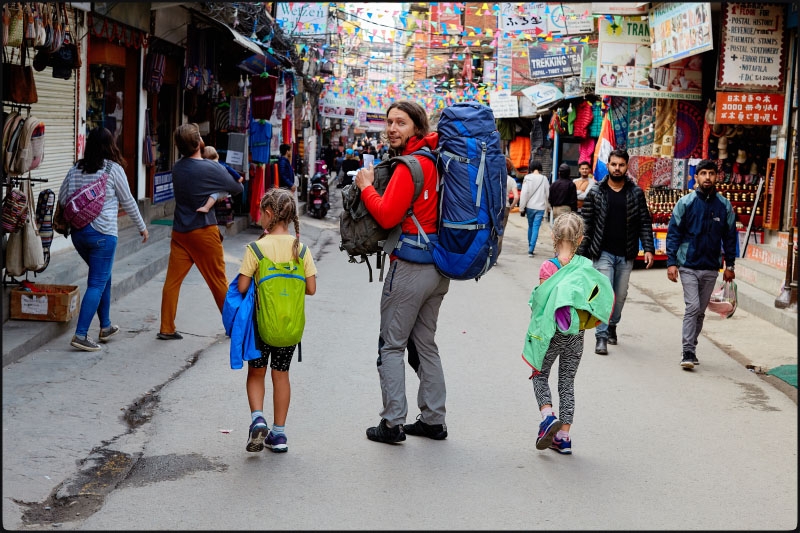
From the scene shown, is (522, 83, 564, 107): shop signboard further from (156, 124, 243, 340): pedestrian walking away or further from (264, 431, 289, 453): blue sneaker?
(264, 431, 289, 453): blue sneaker

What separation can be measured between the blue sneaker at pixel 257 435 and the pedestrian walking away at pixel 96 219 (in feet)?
10.2

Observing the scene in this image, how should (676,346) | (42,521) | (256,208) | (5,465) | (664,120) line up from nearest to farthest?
1. (42,521)
2. (5,465)
3. (676,346)
4. (664,120)
5. (256,208)

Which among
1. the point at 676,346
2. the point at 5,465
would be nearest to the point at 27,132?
the point at 5,465

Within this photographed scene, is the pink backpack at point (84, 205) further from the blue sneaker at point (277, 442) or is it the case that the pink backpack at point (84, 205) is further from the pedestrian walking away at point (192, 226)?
the blue sneaker at point (277, 442)

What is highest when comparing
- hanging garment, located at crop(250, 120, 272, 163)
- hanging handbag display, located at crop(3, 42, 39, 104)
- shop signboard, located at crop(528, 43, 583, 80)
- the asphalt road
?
shop signboard, located at crop(528, 43, 583, 80)

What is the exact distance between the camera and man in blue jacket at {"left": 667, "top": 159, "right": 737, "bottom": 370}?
898cm

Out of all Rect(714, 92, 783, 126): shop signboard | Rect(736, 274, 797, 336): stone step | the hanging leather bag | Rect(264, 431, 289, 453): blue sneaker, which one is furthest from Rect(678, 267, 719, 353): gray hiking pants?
Rect(714, 92, 783, 126): shop signboard

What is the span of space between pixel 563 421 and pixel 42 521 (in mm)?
3076


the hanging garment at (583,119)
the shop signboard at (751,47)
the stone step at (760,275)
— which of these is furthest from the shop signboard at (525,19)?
the stone step at (760,275)

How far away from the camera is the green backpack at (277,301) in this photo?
5.70 meters

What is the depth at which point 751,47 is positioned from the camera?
1483 centimetres

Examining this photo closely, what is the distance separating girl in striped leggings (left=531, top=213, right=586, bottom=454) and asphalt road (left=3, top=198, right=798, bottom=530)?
16 cm

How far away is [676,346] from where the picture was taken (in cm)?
1016

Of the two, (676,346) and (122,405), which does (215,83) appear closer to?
(676,346)
